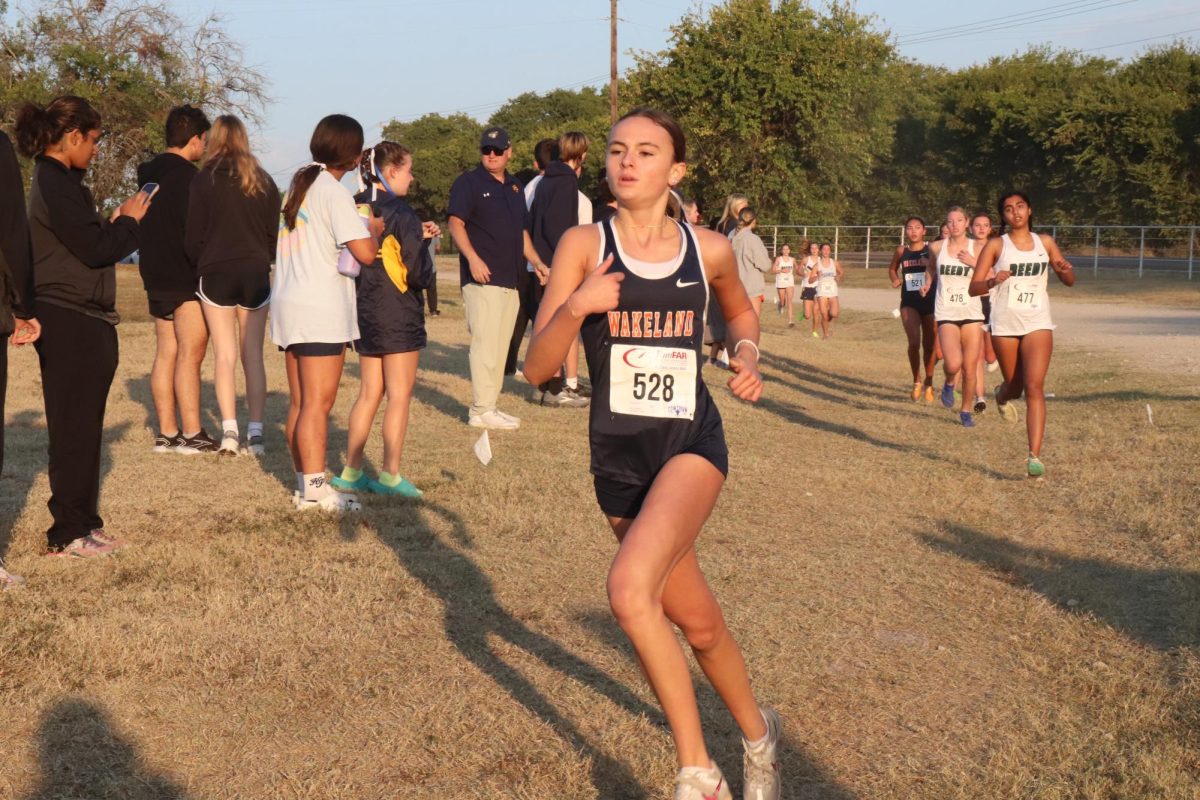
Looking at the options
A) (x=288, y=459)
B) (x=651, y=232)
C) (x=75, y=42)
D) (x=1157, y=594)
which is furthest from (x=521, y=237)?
(x=75, y=42)

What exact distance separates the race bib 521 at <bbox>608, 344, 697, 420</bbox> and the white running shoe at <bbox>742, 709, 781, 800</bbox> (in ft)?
3.13

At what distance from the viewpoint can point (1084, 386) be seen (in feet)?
47.4

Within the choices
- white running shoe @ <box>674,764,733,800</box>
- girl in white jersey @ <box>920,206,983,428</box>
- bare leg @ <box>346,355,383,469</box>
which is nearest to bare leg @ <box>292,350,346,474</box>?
bare leg @ <box>346,355,383,469</box>

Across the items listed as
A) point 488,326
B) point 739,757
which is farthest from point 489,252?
point 739,757

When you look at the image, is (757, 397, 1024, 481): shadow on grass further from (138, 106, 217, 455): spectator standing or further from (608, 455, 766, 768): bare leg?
(608, 455, 766, 768): bare leg

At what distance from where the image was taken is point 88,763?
3.84 meters

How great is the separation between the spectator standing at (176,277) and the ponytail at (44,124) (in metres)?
2.46

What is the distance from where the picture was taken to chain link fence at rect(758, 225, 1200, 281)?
41250mm

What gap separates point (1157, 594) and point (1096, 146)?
50884mm

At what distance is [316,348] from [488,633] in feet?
7.65

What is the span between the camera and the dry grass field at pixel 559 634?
3.87 meters

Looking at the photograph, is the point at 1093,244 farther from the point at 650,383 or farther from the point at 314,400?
the point at 650,383

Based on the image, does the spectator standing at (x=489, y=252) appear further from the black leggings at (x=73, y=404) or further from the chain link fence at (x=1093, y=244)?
the chain link fence at (x=1093, y=244)

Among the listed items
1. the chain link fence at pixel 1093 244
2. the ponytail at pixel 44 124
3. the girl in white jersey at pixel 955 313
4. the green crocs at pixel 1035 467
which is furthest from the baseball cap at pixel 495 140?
the chain link fence at pixel 1093 244
